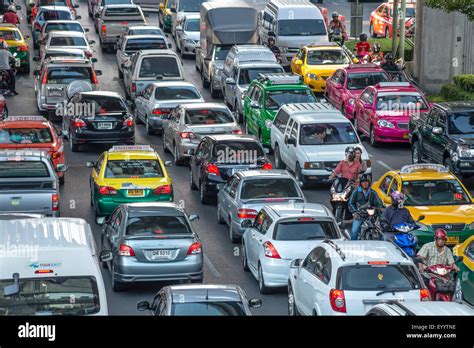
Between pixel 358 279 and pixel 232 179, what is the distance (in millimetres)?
9278

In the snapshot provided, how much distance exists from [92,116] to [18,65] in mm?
14797

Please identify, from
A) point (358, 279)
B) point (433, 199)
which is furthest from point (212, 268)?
point (358, 279)

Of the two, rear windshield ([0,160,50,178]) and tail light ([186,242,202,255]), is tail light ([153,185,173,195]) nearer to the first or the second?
rear windshield ([0,160,50,178])

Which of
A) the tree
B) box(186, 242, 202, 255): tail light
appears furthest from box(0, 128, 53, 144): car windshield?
the tree

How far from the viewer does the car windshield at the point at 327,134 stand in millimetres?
30641

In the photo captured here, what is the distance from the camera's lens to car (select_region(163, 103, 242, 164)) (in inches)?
1288

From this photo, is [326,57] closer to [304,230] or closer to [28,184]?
[28,184]

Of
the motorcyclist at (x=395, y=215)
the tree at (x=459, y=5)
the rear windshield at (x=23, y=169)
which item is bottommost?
the motorcyclist at (x=395, y=215)

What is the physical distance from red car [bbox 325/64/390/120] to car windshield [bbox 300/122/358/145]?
7.20 metres

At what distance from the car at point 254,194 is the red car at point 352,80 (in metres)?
12.5

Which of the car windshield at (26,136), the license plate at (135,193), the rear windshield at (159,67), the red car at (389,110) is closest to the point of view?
the license plate at (135,193)

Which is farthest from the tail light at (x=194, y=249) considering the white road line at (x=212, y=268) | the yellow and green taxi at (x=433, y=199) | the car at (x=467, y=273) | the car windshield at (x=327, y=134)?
the car windshield at (x=327, y=134)

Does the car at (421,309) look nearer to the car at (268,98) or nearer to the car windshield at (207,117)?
the car windshield at (207,117)
